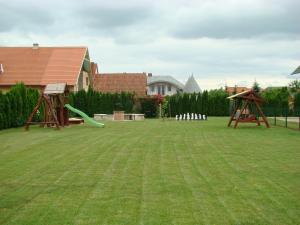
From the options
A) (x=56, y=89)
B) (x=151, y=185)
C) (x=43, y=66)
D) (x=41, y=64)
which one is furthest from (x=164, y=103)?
(x=151, y=185)

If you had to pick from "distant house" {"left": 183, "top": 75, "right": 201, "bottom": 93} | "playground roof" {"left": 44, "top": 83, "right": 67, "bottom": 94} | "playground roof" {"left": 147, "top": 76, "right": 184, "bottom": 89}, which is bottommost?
"playground roof" {"left": 44, "top": 83, "right": 67, "bottom": 94}

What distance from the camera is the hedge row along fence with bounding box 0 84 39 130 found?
22.7m

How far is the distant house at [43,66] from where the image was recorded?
3906 cm

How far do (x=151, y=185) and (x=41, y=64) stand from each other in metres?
35.9

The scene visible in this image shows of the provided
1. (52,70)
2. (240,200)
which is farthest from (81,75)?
(240,200)

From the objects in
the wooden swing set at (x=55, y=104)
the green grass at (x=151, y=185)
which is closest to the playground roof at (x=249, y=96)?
the wooden swing set at (x=55, y=104)

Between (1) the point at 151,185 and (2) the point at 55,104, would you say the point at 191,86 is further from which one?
(1) the point at 151,185

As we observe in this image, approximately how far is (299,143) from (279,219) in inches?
348

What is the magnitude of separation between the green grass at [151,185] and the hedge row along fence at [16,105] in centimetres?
1055

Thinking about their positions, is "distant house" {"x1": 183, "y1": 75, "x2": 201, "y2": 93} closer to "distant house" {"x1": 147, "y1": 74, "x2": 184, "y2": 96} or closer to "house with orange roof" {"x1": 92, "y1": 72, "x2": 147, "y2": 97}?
"distant house" {"x1": 147, "y1": 74, "x2": 184, "y2": 96}

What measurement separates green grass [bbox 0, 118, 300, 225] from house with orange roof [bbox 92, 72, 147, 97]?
42027mm

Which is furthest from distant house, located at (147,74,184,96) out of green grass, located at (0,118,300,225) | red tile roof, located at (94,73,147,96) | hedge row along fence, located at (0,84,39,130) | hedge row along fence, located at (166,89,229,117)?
green grass, located at (0,118,300,225)

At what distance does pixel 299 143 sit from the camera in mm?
13805

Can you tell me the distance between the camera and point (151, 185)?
24.5 feet
